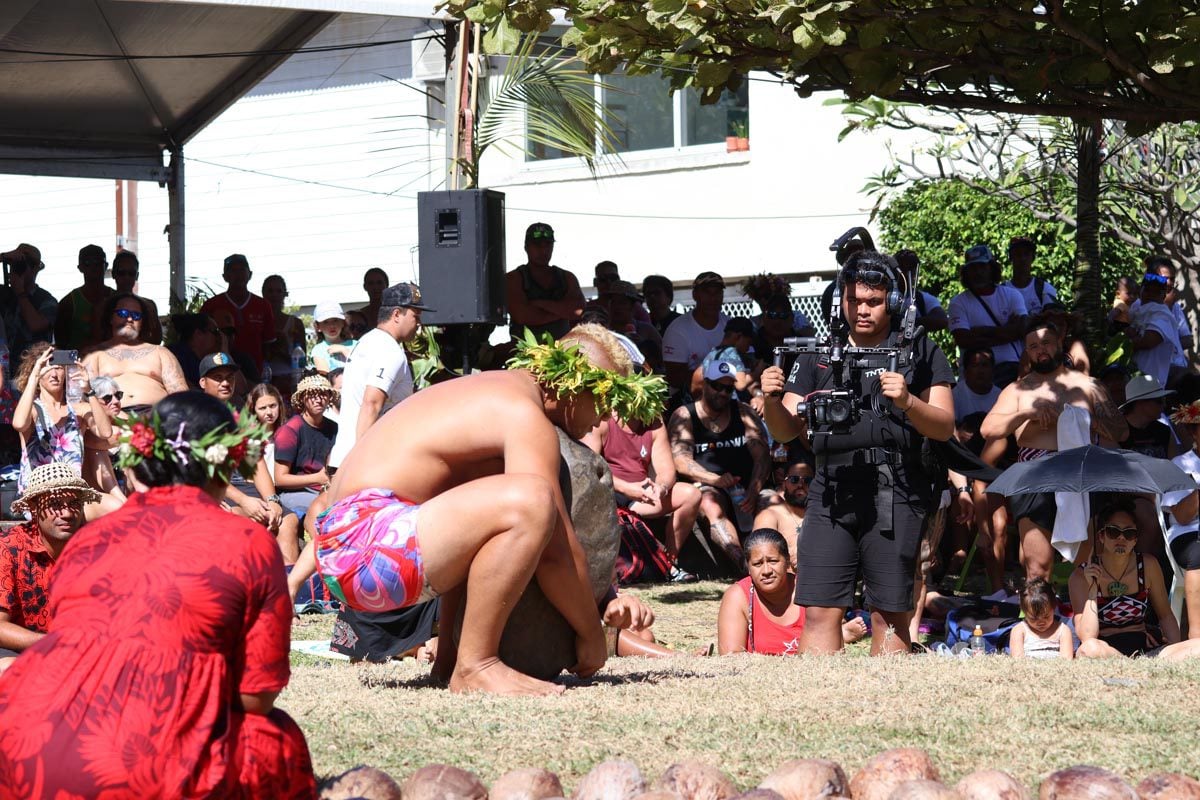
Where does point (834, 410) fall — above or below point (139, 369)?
below

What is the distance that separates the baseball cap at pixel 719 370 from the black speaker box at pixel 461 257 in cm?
159

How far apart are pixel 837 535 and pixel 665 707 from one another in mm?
1855

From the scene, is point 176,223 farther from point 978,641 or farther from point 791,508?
point 978,641

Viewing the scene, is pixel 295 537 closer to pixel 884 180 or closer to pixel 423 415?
pixel 423 415

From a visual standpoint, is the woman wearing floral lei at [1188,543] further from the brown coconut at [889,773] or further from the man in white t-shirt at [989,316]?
the brown coconut at [889,773]

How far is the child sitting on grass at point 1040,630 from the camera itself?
7785mm

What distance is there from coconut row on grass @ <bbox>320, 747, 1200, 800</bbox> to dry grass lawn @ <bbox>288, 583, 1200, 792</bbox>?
11.7 inches

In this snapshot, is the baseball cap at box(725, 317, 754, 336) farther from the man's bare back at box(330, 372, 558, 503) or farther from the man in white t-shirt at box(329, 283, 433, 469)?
the man's bare back at box(330, 372, 558, 503)

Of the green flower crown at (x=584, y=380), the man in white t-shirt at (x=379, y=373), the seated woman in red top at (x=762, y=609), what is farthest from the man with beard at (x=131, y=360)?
the green flower crown at (x=584, y=380)

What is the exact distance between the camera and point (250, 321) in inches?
510

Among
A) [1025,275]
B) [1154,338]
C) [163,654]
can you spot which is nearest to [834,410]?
[163,654]

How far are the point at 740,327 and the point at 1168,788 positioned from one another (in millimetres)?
7822

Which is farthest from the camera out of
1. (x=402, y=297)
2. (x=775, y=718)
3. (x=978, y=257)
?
(x=978, y=257)

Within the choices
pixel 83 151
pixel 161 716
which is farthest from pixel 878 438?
pixel 83 151
